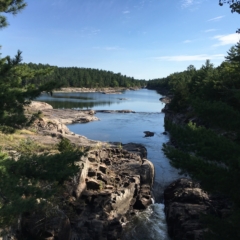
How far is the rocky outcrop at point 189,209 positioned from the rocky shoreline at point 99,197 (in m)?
2.24

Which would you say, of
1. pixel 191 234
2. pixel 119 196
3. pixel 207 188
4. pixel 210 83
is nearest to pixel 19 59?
pixel 207 188

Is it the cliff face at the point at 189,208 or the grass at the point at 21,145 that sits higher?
the grass at the point at 21,145

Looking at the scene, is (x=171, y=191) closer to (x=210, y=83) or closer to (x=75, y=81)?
(x=210, y=83)

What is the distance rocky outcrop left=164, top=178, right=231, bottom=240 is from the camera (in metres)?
14.2

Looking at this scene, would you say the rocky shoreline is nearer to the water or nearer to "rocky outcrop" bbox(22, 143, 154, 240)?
"rocky outcrop" bbox(22, 143, 154, 240)

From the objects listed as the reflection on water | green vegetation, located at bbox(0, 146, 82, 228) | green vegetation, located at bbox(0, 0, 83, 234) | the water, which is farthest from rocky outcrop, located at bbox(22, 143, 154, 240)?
green vegetation, located at bbox(0, 146, 82, 228)

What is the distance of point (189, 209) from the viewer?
51.4 ft

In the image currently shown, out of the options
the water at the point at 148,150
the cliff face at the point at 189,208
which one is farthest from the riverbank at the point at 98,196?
the cliff face at the point at 189,208

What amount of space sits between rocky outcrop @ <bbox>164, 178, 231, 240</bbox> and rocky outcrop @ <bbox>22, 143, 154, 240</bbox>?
223cm

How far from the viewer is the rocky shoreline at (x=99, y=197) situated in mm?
12441

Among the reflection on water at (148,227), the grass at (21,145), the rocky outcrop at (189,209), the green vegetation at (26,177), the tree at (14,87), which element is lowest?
the reflection on water at (148,227)

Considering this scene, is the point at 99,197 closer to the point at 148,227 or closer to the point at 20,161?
the point at 148,227

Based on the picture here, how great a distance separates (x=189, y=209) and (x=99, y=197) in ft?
17.2

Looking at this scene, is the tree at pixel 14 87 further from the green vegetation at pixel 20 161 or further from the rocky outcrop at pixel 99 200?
the rocky outcrop at pixel 99 200
